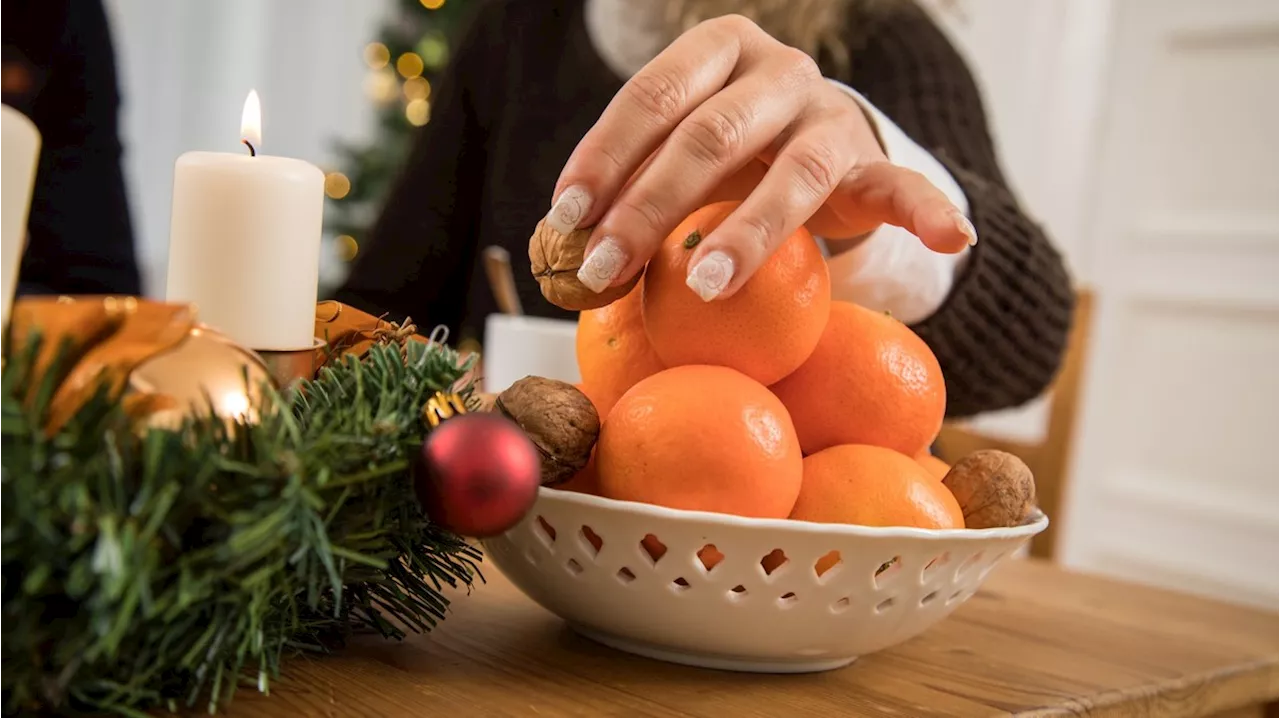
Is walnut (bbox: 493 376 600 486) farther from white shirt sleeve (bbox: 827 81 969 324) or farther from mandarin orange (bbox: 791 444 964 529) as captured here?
white shirt sleeve (bbox: 827 81 969 324)

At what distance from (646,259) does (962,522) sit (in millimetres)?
168

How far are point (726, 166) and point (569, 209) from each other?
75 millimetres

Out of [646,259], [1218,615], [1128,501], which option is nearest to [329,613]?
[646,259]

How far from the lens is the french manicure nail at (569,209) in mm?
447

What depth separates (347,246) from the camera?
2.80m

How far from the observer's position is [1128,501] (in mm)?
2865

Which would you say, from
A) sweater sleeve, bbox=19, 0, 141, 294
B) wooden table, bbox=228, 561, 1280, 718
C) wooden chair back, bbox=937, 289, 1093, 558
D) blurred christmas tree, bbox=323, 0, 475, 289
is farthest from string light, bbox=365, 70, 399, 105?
wooden table, bbox=228, 561, 1280, 718

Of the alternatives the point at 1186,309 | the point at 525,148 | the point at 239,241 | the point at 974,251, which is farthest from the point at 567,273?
the point at 1186,309

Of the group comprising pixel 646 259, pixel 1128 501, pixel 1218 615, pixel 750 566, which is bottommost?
pixel 1128 501

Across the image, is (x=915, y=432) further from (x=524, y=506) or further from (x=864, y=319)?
(x=524, y=506)

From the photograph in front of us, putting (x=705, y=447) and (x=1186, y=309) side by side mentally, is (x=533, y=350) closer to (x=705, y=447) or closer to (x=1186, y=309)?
(x=705, y=447)

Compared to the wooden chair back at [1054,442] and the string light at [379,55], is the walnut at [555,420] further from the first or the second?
the string light at [379,55]

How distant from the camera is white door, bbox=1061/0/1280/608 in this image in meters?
2.62

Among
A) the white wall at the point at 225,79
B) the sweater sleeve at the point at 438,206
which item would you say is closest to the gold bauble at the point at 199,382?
the sweater sleeve at the point at 438,206
